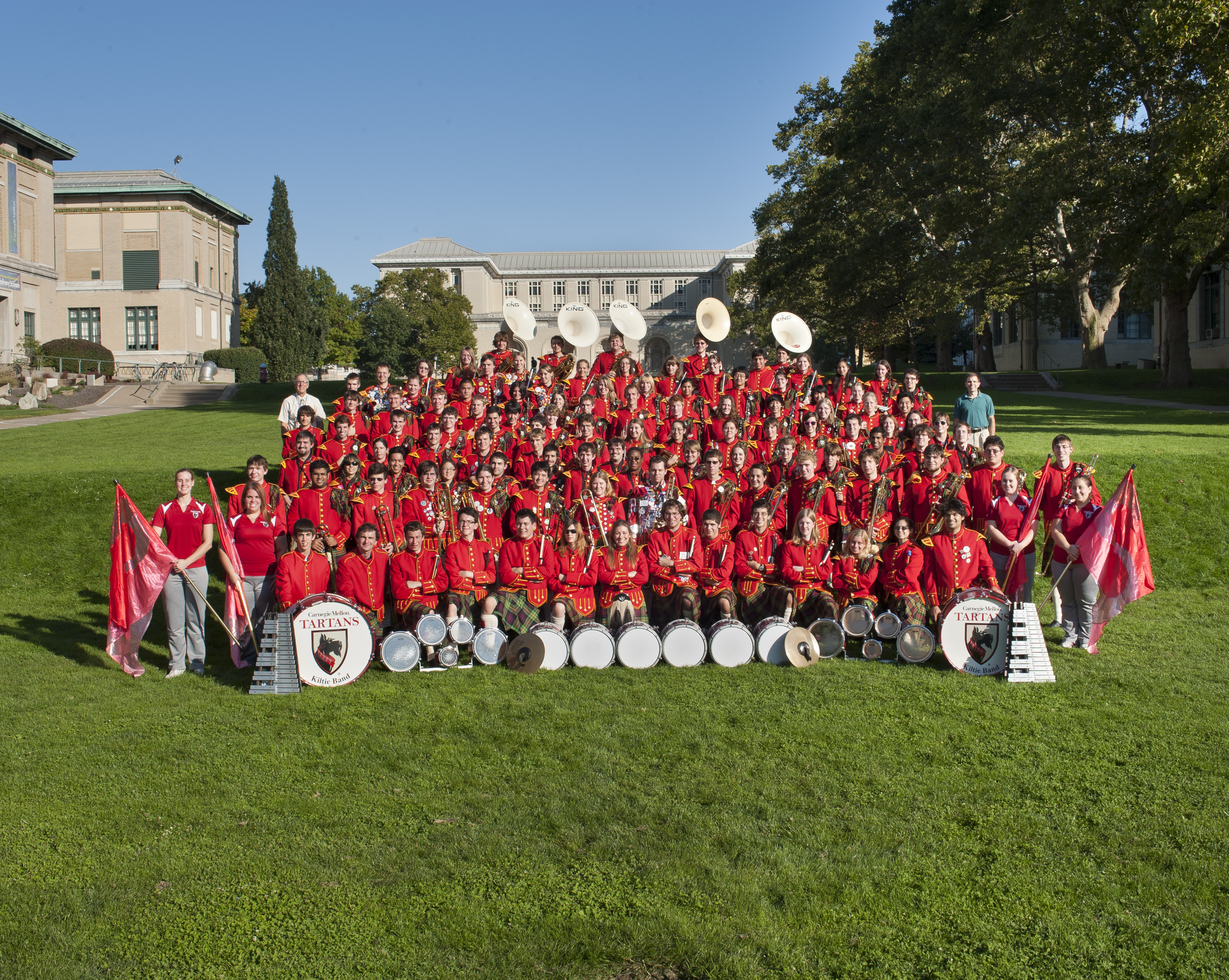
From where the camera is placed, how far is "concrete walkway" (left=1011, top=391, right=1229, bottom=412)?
71.7 feet

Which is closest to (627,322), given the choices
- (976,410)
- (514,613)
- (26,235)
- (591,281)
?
(976,410)

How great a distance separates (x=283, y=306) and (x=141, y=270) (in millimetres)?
8826

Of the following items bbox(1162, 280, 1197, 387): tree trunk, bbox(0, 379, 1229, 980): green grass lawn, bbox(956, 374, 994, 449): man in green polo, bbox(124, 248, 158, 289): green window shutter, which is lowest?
bbox(0, 379, 1229, 980): green grass lawn

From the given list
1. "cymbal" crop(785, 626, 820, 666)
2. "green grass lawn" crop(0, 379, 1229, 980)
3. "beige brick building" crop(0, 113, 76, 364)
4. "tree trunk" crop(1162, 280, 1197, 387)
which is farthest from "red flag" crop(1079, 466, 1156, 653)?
"beige brick building" crop(0, 113, 76, 364)

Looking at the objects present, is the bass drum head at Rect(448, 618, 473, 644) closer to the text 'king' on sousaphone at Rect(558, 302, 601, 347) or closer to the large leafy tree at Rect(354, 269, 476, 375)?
the text 'king' on sousaphone at Rect(558, 302, 601, 347)

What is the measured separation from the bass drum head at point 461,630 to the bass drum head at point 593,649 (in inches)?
35.2

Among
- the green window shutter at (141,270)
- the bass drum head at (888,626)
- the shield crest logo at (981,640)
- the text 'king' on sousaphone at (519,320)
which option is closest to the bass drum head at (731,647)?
the bass drum head at (888,626)

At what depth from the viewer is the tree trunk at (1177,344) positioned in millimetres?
26922

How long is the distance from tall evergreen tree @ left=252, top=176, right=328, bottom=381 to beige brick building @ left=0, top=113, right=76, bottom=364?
8.61 meters

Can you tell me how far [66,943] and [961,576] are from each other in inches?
268

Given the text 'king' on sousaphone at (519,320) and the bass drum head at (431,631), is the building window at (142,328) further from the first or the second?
the bass drum head at (431,631)

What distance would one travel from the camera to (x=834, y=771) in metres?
5.50

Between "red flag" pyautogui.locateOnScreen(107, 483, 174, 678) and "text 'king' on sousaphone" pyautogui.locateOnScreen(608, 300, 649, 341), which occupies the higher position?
"text 'king' on sousaphone" pyautogui.locateOnScreen(608, 300, 649, 341)

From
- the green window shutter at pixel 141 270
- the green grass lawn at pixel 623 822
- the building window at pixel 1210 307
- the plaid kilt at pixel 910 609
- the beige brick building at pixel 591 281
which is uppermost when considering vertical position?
the beige brick building at pixel 591 281
